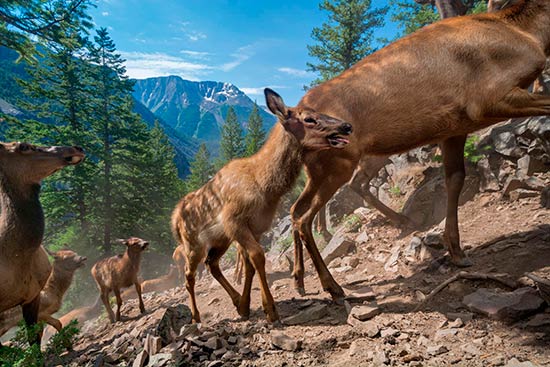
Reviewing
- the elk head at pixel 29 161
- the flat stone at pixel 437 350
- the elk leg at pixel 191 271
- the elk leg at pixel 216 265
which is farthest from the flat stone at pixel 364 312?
the elk head at pixel 29 161

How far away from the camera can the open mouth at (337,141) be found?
11.6ft

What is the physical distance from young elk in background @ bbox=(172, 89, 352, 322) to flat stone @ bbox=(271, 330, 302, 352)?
2.03ft

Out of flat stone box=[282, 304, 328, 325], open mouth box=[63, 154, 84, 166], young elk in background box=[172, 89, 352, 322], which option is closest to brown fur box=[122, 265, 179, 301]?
young elk in background box=[172, 89, 352, 322]

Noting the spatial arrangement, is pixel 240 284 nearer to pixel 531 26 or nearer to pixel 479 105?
pixel 479 105

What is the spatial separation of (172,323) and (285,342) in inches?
76.5

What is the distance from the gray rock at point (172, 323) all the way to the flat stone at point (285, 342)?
122cm

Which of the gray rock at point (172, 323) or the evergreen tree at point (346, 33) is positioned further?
the evergreen tree at point (346, 33)

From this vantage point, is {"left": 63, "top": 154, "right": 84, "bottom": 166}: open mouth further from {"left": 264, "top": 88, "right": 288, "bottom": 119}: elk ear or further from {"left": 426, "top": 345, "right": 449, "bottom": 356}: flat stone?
{"left": 426, "top": 345, "right": 449, "bottom": 356}: flat stone

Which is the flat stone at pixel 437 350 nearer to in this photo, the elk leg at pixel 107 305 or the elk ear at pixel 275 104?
the elk ear at pixel 275 104

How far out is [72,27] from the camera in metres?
8.98

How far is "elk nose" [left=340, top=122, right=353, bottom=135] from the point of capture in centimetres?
336

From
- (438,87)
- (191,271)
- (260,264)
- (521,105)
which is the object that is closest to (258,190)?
(260,264)

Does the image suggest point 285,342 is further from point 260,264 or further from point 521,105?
point 521,105

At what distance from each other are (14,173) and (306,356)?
13.6ft
